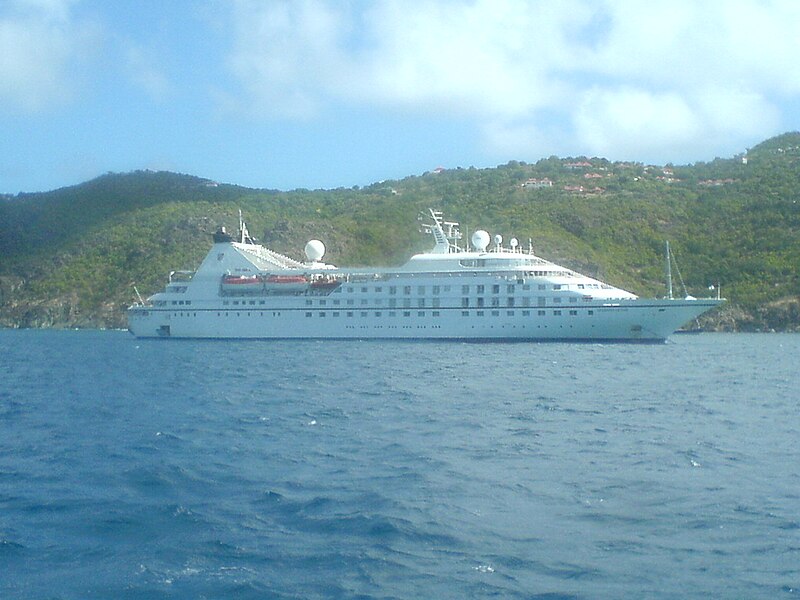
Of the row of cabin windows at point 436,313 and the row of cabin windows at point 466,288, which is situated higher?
the row of cabin windows at point 466,288

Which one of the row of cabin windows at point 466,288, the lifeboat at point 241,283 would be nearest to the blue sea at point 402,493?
the row of cabin windows at point 466,288

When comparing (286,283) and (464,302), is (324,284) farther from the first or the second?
(464,302)

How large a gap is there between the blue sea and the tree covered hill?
62.3 metres

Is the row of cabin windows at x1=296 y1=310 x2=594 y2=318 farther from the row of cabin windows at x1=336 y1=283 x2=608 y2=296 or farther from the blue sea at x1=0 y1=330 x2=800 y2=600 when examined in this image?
the blue sea at x1=0 y1=330 x2=800 y2=600

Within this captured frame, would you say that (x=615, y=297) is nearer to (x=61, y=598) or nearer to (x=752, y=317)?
(x=752, y=317)

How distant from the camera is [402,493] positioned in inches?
499

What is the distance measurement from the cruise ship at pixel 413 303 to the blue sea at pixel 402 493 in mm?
28894

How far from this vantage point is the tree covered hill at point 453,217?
8525 centimetres

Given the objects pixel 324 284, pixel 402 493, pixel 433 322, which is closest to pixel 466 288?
pixel 433 322

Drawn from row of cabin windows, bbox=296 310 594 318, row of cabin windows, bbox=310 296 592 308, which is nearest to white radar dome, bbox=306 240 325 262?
row of cabin windows, bbox=310 296 592 308

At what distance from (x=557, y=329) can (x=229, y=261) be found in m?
23.4

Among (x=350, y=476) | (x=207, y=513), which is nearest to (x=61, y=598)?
(x=207, y=513)

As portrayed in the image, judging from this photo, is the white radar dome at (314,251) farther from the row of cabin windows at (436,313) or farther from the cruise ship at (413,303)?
the row of cabin windows at (436,313)

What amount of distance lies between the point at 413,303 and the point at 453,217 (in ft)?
155
